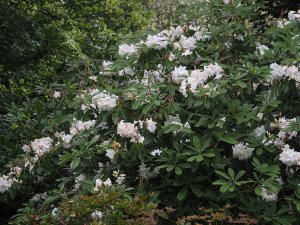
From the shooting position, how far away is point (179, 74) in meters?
3.54

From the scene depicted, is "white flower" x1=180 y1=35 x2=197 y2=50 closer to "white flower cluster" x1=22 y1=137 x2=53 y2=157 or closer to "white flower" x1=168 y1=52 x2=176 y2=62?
"white flower" x1=168 y1=52 x2=176 y2=62

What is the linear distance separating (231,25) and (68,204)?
1.88 meters

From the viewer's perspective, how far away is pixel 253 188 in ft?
10.5

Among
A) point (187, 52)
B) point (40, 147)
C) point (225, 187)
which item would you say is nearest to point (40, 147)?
point (40, 147)

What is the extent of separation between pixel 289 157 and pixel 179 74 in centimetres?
94

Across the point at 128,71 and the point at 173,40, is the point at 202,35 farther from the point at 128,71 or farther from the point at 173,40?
the point at 128,71

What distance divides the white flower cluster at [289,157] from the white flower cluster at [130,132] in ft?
3.00

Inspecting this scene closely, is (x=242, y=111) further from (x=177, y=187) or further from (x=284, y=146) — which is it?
(x=177, y=187)

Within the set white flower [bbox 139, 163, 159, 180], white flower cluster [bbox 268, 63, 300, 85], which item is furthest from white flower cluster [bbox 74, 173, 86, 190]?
white flower cluster [bbox 268, 63, 300, 85]

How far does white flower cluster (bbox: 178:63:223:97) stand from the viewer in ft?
11.1

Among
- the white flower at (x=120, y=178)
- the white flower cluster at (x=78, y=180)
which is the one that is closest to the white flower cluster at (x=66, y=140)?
the white flower cluster at (x=78, y=180)

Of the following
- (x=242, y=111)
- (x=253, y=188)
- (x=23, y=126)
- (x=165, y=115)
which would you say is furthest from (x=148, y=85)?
(x=23, y=126)

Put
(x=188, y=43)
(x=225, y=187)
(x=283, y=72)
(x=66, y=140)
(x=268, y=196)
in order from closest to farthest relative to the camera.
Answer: (x=225, y=187) → (x=268, y=196) → (x=283, y=72) → (x=188, y=43) → (x=66, y=140)

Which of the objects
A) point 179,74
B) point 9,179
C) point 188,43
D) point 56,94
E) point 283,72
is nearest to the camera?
point 283,72
